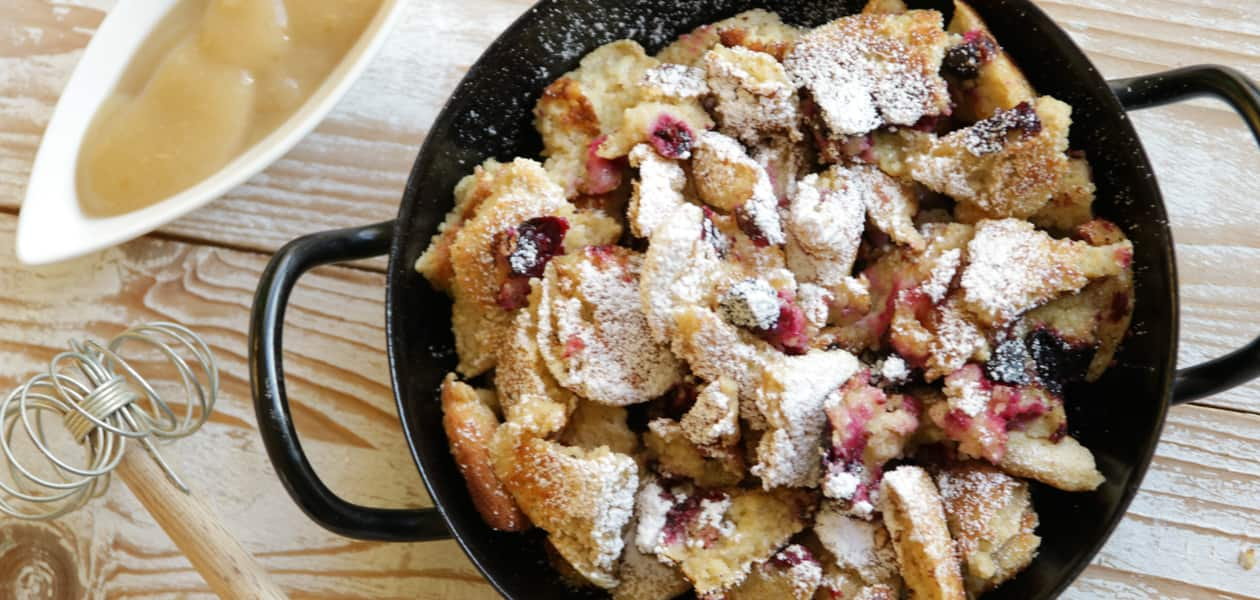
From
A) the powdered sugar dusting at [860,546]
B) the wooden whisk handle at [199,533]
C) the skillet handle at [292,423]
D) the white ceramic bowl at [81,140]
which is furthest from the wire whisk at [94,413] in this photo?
the powdered sugar dusting at [860,546]

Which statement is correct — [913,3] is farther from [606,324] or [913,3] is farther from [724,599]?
[724,599]

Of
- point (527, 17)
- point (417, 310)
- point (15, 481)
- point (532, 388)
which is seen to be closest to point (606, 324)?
point (532, 388)

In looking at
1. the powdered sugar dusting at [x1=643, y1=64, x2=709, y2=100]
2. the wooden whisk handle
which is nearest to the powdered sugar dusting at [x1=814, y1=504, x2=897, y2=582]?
the powdered sugar dusting at [x1=643, y1=64, x2=709, y2=100]

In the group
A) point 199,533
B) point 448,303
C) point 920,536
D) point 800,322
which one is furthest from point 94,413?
point 920,536

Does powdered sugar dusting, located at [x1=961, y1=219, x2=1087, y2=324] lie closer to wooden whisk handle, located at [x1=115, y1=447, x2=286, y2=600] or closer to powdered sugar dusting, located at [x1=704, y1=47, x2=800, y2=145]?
powdered sugar dusting, located at [x1=704, y1=47, x2=800, y2=145]

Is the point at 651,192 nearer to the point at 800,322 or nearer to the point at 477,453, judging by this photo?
the point at 800,322

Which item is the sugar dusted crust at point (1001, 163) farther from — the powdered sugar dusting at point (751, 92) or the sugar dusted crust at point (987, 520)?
the sugar dusted crust at point (987, 520)

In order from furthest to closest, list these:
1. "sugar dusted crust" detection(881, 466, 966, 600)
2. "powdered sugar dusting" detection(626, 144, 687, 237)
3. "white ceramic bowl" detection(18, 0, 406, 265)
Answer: "white ceramic bowl" detection(18, 0, 406, 265) < "powdered sugar dusting" detection(626, 144, 687, 237) < "sugar dusted crust" detection(881, 466, 966, 600)
